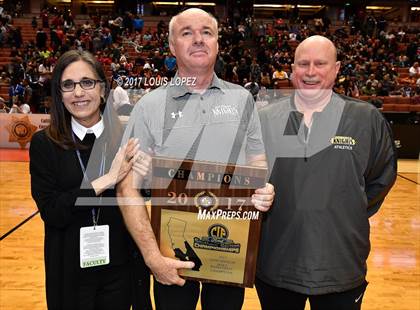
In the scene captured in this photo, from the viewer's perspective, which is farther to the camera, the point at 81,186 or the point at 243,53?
the point at 243,53

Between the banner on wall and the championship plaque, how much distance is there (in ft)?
30.4

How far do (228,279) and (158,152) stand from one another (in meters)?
0.59

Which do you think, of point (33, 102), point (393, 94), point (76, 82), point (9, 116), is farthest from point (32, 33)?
point (76, 82)

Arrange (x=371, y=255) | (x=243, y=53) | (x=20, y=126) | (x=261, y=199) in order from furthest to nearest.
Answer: (x=243, y=53) → (x=20, y=126) → (x=371, y=255) → (x=261, y=199)

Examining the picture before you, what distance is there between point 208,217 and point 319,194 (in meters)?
0.50

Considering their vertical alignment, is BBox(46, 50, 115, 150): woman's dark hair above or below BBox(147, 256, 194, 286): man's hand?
above

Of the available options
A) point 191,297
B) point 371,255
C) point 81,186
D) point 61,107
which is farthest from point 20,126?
point 191,297

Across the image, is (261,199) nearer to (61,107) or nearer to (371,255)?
(61,107)

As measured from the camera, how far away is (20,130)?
10359 millimetres

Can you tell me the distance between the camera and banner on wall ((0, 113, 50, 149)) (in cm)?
1026

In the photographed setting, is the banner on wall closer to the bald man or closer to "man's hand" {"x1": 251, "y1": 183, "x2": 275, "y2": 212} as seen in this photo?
the bald man

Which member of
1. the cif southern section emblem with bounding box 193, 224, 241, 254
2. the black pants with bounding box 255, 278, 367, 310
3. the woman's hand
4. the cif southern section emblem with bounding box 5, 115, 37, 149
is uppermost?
the woman's hand

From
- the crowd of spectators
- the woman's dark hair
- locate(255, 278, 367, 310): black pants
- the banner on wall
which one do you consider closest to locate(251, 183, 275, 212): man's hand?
locate(255, 278, 367, 310): black pants

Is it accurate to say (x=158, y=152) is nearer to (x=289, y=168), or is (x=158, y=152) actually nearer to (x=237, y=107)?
(x=237, y=107)
